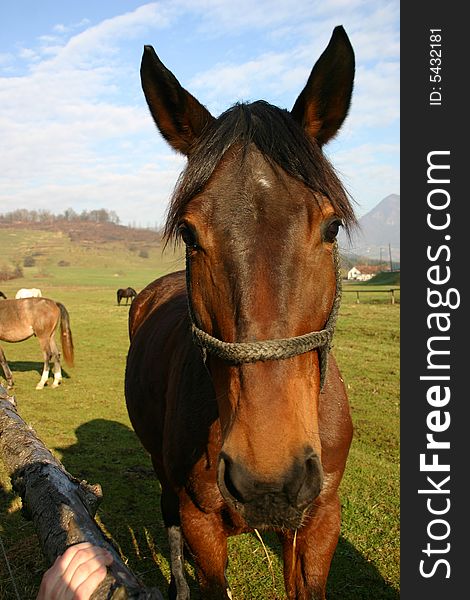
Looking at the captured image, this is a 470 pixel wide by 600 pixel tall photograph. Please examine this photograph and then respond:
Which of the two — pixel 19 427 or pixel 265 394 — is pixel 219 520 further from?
pixel 19 427

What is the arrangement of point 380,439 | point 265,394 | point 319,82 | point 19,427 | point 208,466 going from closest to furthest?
point 265,394, point 319,82, point 208,466, point 19,427, point 380,439

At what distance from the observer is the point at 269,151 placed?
1.88 metres

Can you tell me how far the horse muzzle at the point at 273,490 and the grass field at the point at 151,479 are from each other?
0.90 meters

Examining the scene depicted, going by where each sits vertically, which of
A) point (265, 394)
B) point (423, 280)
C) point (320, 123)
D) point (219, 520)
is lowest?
point (219, 520)

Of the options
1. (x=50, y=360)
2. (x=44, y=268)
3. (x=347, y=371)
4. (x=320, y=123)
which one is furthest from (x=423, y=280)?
(x=44, y=268)

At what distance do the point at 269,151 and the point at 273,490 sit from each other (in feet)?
4.12

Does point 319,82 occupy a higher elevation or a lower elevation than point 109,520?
higher

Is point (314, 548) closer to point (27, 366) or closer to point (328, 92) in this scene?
point (328, 92)

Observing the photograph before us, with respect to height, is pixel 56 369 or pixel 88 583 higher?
pixel 88 583

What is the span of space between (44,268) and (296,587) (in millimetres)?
76207

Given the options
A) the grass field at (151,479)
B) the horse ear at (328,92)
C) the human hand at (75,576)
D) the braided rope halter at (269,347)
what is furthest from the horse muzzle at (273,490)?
the horse ear at (328,92)

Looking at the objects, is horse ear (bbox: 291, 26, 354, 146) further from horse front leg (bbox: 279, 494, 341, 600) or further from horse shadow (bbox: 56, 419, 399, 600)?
horse shadow (bbox: 56, 419, 399, 600)

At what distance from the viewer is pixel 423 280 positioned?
3.47 meters

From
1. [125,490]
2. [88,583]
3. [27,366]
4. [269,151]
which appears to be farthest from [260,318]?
[27,366]
